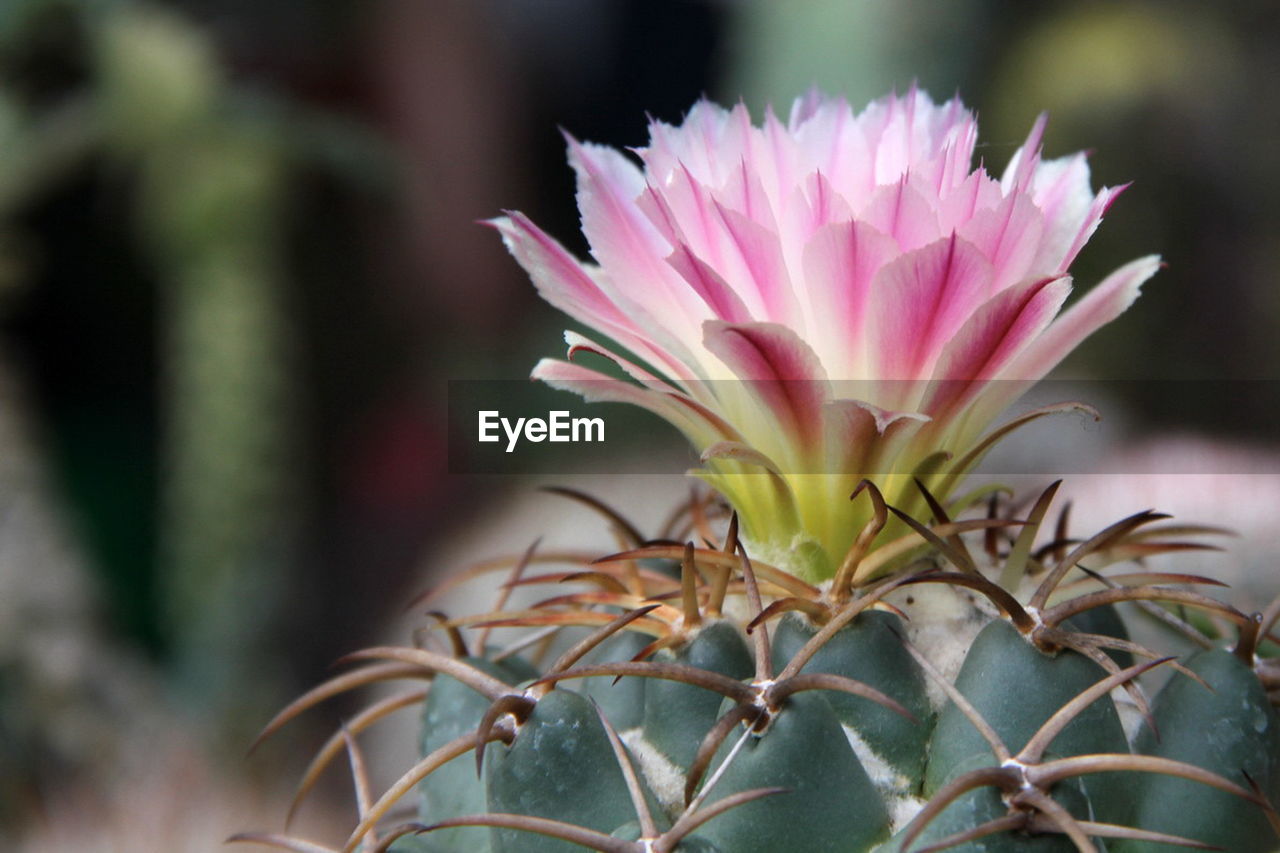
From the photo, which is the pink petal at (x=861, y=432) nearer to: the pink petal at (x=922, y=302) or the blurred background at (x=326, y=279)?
the pink petal at (x=922, y=302)

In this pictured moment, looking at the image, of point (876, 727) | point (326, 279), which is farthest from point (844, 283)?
point (326, 279)

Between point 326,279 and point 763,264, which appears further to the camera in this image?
point 326,279

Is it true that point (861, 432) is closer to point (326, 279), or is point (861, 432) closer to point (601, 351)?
point (601, 351)

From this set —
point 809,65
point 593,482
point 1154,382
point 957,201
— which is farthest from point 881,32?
point 957,201

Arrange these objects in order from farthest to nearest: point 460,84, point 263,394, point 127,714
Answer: point 460,84 < point 263,394 < point 127,714

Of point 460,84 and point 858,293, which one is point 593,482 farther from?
point 858,293
